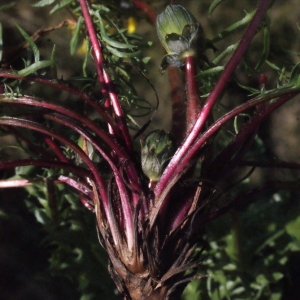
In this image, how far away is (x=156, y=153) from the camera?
0.43 meters

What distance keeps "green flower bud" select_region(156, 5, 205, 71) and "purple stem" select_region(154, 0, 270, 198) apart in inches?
1.6

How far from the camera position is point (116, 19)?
22.7 inches

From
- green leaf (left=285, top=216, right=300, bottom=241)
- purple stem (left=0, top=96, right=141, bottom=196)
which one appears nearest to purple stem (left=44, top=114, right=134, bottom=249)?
purple stem (left=0, top=96, right=141, bottom=196)

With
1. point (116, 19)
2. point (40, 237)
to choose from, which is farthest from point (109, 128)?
point (40, 237)

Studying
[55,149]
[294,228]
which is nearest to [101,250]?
[55,149]

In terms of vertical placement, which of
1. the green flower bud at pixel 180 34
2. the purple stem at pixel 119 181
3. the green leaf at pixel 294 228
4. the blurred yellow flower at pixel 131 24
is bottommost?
the green leaf at pixel 294 228

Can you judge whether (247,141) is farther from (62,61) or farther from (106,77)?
(62,61)

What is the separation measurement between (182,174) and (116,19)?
28cm

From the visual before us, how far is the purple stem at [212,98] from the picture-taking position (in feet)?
1.29

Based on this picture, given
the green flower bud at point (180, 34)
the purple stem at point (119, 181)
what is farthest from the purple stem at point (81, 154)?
the green flower bud at point (180, 34)

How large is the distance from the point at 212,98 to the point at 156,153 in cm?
8

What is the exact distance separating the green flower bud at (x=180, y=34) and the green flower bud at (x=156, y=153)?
84mm

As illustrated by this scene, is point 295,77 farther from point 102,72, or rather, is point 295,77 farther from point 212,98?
point 102,72

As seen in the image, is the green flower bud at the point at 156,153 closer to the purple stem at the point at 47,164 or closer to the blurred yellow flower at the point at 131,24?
the purple stem at the point at 47,164
